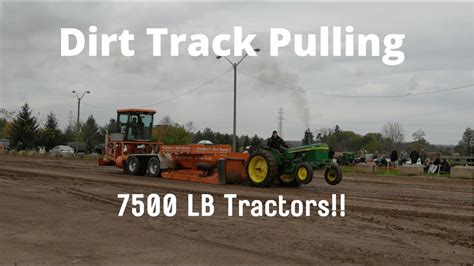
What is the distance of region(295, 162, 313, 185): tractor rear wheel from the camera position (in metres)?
16.3

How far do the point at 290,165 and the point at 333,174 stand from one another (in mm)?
1417

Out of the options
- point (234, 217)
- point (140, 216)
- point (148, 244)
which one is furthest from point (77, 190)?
point (148, 244)

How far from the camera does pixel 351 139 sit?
90.6m

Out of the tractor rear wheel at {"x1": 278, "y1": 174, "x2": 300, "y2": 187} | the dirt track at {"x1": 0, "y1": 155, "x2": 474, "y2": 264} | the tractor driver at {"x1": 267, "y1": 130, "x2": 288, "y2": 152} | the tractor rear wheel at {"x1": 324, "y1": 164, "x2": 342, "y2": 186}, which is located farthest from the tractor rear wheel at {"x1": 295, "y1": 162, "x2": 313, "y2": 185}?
the dirt track at {"x1": 0, "y1": 155, "x2": 474, "y2": 264}

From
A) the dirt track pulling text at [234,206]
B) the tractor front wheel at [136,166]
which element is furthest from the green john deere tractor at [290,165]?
the tractor front wheel at [136,166]

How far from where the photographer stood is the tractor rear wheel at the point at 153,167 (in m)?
21.3

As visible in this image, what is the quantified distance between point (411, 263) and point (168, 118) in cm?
8356

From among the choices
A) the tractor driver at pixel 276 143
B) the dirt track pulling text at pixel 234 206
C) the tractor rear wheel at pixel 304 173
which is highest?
the tractor driver at pixel 276 143

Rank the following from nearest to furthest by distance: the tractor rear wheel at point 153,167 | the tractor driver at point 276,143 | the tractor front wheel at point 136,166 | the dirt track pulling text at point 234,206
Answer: the dirt track pulling text at point 234,206, the tractor driver at point 276,143, the tractor rear wheel at point 153,167, the tractor front wheel at point 136,166

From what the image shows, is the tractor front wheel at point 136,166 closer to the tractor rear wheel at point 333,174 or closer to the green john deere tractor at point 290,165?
the green john deere tractor at point 290,165

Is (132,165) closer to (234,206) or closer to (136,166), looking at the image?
(136,166)

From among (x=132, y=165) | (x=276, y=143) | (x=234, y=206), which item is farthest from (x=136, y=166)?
(x=234, y=206)

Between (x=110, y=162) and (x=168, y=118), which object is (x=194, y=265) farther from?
(x=168, y=118)

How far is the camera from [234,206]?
12062 mm
